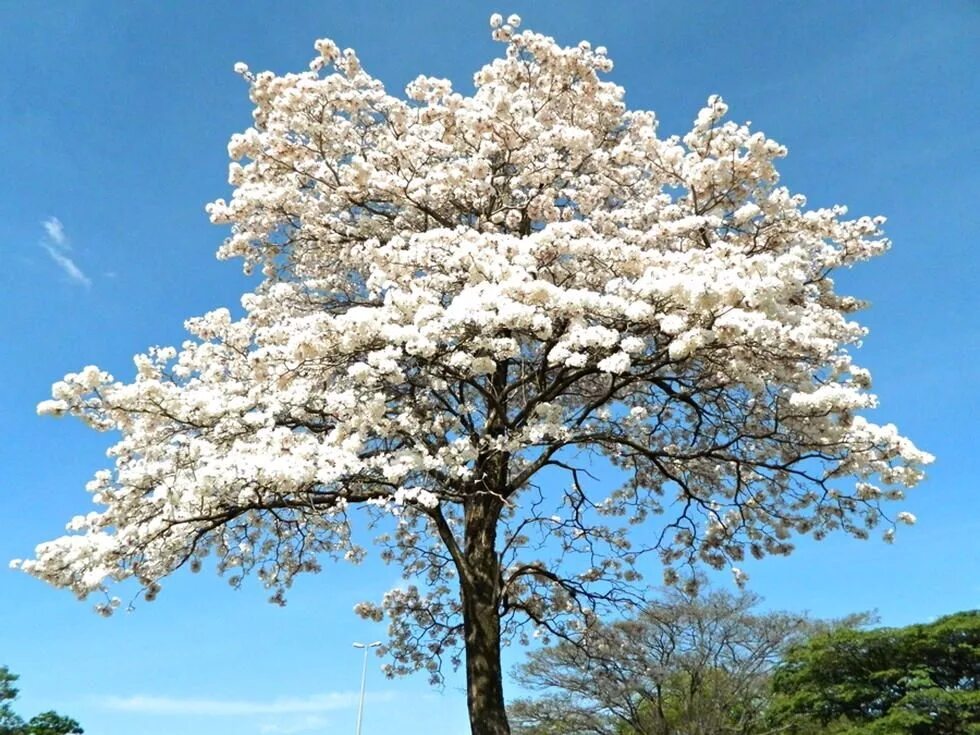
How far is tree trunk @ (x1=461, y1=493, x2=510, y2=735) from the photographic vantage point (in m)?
7.85

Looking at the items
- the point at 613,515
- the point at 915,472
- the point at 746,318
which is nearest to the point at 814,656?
the point at 613,515

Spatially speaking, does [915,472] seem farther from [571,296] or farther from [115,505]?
[115,505]

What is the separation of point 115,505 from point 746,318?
5858 millimetres

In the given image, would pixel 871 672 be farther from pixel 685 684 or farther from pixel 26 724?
pixel 26 724

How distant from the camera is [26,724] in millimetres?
21500

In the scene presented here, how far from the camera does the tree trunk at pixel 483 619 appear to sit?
7.85 m

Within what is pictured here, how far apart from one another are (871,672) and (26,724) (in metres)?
23.4

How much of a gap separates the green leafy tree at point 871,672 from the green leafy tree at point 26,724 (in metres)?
19.8

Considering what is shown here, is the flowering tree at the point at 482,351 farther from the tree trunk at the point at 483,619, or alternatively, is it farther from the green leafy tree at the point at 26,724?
the green leafy tree at the point at 26,724

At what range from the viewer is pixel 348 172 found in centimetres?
905

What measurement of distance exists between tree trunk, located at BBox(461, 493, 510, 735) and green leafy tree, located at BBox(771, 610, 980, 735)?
57.7ft

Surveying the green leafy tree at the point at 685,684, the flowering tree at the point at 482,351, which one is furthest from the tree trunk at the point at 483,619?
the green leafy tree at the point at 685,684

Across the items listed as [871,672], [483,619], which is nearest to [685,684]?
[871,672]

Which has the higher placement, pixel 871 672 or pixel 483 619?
pixel 871 672
